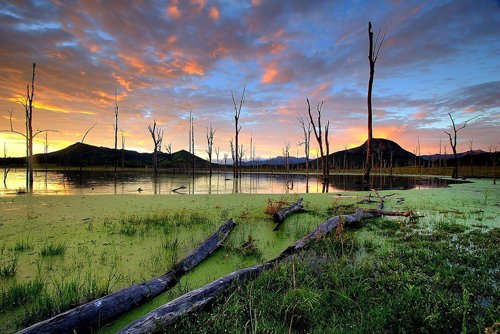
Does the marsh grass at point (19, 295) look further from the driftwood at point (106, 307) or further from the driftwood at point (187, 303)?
the driftwood at point (187, 303)

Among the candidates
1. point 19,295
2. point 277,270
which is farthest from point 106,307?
point 277,270

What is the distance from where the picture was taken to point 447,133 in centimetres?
3347

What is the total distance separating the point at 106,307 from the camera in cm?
294

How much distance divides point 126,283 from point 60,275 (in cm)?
119

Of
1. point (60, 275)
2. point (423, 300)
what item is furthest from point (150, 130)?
point (423, 300)

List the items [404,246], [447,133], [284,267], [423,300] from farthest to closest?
[447,133]
[404,246]
[284,267]
[423,300]

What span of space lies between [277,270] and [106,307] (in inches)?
91.3

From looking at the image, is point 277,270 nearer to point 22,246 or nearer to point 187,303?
point 187,303

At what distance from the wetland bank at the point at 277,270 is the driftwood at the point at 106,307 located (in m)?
0.12

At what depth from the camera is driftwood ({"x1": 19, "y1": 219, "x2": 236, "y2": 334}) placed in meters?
2.45

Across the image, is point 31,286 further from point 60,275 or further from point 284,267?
point 284,267

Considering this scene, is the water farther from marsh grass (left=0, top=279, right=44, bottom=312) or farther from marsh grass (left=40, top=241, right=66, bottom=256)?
marsh grass (left=0, top=279, right=44, bottom=312)

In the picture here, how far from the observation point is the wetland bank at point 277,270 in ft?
9.16

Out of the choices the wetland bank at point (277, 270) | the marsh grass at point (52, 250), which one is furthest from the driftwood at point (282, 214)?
the marsh grass at point (52, 250)
